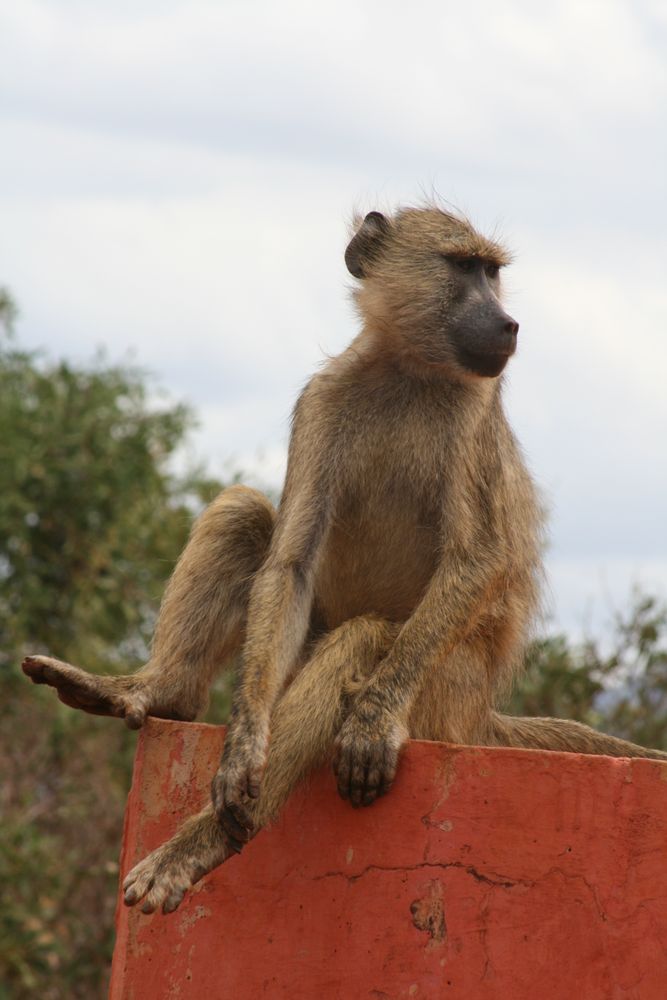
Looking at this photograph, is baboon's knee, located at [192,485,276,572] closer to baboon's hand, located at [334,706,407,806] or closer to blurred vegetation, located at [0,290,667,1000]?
baboon's hand, located at [334,706,407,806]

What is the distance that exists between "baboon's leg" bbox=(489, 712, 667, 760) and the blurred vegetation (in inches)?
191

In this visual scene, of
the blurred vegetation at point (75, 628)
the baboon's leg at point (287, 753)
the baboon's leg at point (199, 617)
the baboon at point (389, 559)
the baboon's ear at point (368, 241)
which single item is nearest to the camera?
the baboon's leg at point (287, 753)

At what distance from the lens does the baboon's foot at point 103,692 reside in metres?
4.80

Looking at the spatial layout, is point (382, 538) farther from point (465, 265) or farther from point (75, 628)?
point (75, 628)

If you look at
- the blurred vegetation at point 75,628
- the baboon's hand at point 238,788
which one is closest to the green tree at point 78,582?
the blurred vegetation at point 75,628

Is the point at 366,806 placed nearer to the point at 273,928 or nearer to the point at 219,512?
the point at 273,928

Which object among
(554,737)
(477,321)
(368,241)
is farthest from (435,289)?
(554,737)

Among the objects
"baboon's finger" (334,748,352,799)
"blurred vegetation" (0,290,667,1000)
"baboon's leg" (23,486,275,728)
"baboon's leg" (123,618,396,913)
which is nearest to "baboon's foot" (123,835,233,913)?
"baboon's leg" (123,618,396,913)

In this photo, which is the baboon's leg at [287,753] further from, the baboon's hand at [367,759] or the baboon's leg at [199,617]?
the baboon's leg at [199,617]

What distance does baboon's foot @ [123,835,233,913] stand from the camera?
4.12 m

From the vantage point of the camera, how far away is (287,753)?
4.37m

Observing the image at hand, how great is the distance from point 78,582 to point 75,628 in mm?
345

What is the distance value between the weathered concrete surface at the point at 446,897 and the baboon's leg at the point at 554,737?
26.5 inches

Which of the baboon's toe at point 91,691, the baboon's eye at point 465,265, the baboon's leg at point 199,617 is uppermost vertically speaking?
the baboon's eye at point 465,265
